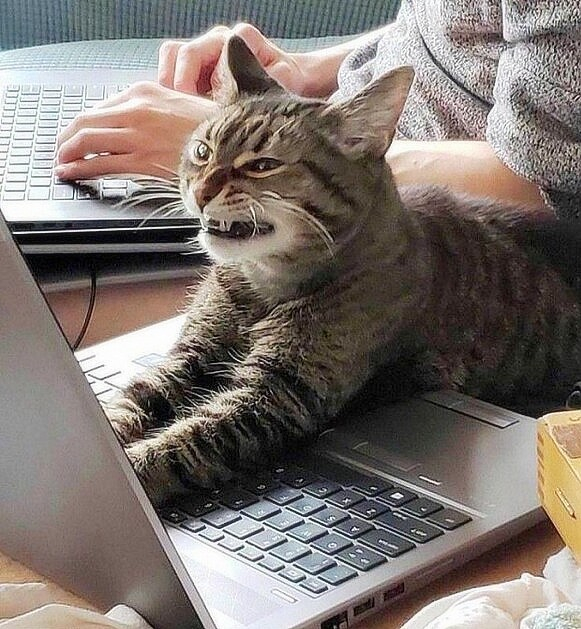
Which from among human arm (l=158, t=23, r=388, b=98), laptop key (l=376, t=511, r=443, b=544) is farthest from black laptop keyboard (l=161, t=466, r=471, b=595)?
human arm (l=158, t=23, r=388, b=98)

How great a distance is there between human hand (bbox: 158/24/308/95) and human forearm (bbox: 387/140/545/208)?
9.1 inches

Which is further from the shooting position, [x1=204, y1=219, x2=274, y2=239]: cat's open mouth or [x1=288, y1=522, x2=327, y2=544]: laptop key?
[x1=204, y1=219, x2=274, y2=239]: cat's open mouth

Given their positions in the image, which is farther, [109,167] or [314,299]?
[109,167]

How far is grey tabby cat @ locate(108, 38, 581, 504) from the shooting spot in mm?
747

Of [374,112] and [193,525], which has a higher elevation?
[374,112]

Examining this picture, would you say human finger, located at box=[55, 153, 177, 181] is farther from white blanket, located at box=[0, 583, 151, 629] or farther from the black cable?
white blanket, located at box=[0, 583, 151, 629]

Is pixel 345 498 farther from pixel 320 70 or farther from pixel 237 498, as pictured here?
pixel 320 70

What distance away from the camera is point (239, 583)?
1.83 feet

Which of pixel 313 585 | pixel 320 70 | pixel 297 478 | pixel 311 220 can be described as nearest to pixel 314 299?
pixel 311 220

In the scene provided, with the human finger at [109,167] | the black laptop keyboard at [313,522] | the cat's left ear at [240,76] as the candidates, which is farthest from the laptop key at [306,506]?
the human finger at [109,167]

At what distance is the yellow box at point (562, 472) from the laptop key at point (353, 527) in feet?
0.30

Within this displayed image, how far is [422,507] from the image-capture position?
624 mm

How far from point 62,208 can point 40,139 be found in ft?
0.66

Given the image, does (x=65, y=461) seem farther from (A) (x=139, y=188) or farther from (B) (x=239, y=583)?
(A) (x=139, y=188)
